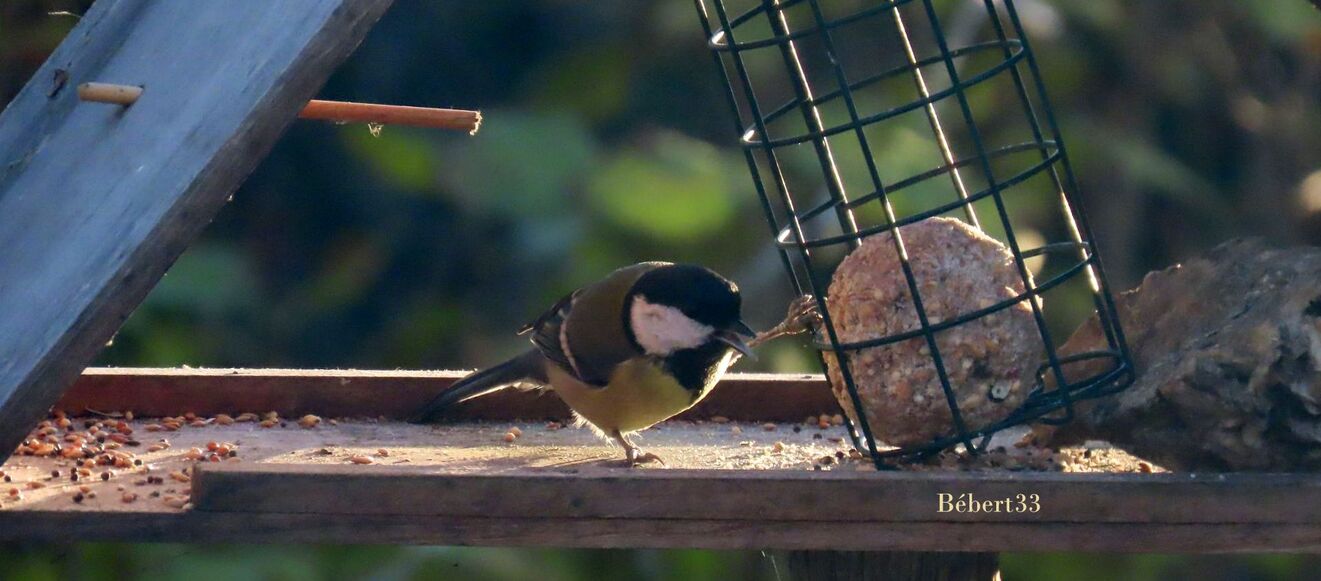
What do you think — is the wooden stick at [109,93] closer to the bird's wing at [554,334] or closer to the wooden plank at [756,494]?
the wooden plank at [756,494]

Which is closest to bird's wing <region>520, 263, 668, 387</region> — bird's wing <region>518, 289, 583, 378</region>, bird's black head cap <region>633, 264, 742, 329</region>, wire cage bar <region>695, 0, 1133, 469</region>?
bird's wing <region>518, 289, 583, 378</region>

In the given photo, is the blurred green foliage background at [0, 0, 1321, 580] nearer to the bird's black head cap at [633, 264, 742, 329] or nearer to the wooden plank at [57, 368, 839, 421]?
the wooden plank at [57, 368, 839, 421]

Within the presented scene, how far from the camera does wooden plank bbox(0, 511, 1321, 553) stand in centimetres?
209

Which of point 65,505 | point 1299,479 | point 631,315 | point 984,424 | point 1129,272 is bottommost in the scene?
point 1129,272

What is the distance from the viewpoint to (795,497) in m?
2.17

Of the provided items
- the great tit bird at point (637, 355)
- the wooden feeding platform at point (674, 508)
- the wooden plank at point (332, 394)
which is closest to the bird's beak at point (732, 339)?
the great tit bird at point (637, 355)

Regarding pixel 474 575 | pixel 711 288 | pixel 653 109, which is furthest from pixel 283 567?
pixel 653 109

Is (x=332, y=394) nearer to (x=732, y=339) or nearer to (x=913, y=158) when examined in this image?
(x=732, y=339)

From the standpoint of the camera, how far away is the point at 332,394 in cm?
316

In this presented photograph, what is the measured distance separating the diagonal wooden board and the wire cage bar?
0.79 m

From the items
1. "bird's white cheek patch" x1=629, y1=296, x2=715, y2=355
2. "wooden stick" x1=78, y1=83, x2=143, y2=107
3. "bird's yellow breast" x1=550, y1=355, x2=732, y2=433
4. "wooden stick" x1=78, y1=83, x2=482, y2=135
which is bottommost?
"bird's yellow breast" x1=550, y1=355, x2=732, y2=433

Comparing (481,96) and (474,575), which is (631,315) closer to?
(474,575)

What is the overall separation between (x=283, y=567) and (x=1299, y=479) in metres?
2.27

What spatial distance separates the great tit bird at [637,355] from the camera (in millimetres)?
2932
